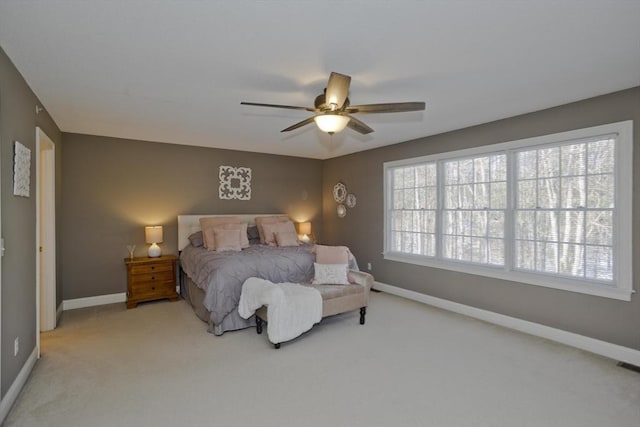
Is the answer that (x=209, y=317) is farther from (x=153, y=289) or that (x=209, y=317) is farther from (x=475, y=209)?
(x=475, y=209)

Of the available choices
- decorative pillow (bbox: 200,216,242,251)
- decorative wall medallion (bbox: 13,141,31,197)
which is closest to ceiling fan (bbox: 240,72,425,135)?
decorative wall medallion (bbox: 13,141,31,197)

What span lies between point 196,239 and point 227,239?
0.72 m

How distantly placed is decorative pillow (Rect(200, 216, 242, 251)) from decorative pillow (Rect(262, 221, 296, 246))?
491 mm

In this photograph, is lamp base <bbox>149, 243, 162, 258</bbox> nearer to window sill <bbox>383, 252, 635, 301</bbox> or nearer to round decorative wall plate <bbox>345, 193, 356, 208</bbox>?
round decorative wall plate <bbox>345, 193, 356, 208</bbox>

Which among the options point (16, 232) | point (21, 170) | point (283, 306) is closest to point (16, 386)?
point (16, 232)

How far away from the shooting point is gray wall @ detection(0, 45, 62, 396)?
2.31m

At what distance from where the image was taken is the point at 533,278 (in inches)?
148

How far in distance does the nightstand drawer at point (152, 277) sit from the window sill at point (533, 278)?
369 cm

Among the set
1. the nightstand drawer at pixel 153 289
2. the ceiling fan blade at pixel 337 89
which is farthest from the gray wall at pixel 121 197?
the ceiling fan blade at pixel 337 89

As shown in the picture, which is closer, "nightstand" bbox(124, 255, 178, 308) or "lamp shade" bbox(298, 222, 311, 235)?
"nightstand" bbox(124, 255, 178, 308)

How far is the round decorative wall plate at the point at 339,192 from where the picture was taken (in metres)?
6.57

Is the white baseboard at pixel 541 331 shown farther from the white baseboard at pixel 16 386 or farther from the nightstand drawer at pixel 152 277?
the white baseboard at pixel 16 386

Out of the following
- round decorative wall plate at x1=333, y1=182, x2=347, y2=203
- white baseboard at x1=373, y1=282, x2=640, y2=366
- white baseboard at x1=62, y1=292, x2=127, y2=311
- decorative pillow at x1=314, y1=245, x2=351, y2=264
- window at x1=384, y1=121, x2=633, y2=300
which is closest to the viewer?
white baseboard at x1=373, y1=282, x2=640, y2=366

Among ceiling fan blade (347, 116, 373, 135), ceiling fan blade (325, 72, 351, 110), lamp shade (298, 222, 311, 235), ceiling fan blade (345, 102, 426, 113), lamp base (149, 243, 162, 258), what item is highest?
ceiling fan blade (325, 72, 351, 110)
